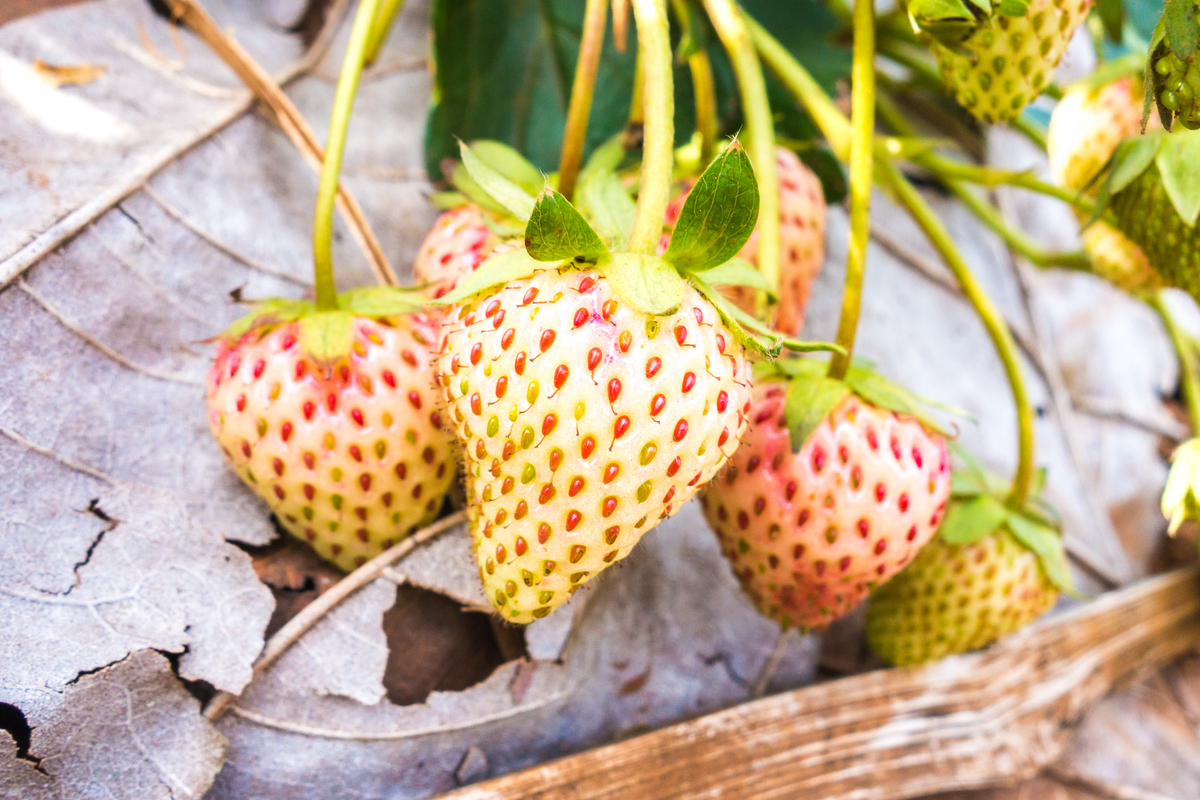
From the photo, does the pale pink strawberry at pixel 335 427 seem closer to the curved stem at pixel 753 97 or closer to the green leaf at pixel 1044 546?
the curved stem at pixel 753 97

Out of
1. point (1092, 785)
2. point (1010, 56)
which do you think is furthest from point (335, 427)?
point (1092, 785)

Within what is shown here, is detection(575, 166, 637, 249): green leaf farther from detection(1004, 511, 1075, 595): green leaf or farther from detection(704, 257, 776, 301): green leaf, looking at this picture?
detection(1004, 511, 1075, 595): green leaf

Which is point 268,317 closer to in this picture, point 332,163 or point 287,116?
point 332,163

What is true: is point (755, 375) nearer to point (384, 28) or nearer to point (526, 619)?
point (526, 619)

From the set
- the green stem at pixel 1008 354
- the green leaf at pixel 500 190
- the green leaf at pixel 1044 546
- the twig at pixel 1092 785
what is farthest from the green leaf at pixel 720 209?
the twig at pixel 1092 785

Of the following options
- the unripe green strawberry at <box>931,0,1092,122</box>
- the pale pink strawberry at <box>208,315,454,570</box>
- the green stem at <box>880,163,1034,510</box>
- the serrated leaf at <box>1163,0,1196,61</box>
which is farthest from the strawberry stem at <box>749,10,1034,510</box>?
the pale pink strawberry at <box>208,315,454,570</box>
